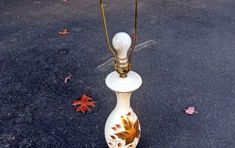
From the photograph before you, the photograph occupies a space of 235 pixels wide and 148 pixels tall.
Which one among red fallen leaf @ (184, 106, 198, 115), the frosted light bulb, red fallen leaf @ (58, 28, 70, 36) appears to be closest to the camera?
the frosted light bulb

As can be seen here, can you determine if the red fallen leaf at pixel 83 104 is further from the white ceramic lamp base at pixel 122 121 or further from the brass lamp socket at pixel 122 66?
the brass lamp socket at pixel 122 66

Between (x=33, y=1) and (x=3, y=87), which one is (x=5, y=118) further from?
(x=33, y=1)

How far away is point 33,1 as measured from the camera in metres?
4.91

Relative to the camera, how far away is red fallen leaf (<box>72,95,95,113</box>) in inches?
102

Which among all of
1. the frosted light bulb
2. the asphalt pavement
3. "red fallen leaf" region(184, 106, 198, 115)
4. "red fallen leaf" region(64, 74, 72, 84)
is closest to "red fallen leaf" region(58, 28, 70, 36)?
the asphalt pavement

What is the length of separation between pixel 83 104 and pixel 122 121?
0.86 m

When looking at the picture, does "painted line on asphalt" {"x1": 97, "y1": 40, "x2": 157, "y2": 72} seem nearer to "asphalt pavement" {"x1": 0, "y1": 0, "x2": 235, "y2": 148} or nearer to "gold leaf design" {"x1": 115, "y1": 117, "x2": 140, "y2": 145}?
"asphalt pavement" {"x1": 0, "y1": 0, "x2": 235, "y2": 148}

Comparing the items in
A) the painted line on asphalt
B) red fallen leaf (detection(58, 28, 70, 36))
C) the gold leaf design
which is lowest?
the painted line on asphalt

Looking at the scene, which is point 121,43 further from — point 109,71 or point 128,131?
point 109,71

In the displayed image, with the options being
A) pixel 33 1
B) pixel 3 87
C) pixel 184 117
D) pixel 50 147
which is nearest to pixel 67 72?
pixel 3 87

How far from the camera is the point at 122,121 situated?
1859mm

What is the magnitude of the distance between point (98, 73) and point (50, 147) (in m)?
1.04

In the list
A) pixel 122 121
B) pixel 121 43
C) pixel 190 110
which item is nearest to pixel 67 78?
pixel 190 110

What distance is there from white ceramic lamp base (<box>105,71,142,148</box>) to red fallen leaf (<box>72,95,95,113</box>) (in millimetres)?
715
